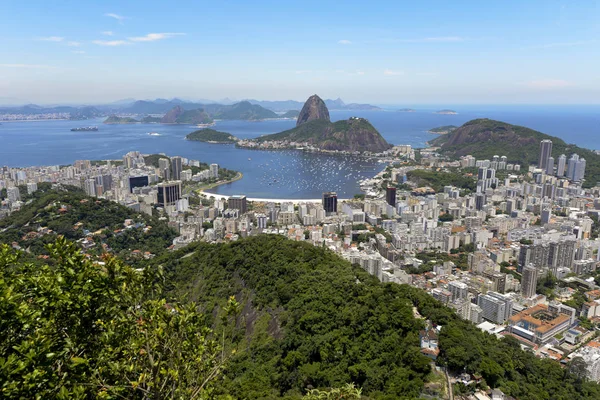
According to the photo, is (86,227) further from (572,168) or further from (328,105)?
(328,105)

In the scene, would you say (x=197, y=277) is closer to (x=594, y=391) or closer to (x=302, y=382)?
(x=302, y=382)

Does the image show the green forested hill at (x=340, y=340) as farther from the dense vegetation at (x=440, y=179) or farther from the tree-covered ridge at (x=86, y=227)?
the dense vegetation at (x=440, y=179)

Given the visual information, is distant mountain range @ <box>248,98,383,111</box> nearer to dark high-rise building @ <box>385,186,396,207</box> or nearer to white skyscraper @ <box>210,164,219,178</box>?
white skyscraper @ <box>210,164,219,178</box>

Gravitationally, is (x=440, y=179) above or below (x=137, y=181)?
above

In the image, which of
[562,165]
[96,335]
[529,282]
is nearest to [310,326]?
[96,335]

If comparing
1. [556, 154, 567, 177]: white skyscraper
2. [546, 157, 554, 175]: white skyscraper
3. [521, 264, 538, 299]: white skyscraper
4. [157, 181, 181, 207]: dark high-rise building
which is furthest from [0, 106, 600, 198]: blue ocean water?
[521, 264, 538, 299]: white skyscraper

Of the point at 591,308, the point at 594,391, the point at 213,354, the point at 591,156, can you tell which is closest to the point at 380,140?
the point at 591,156
